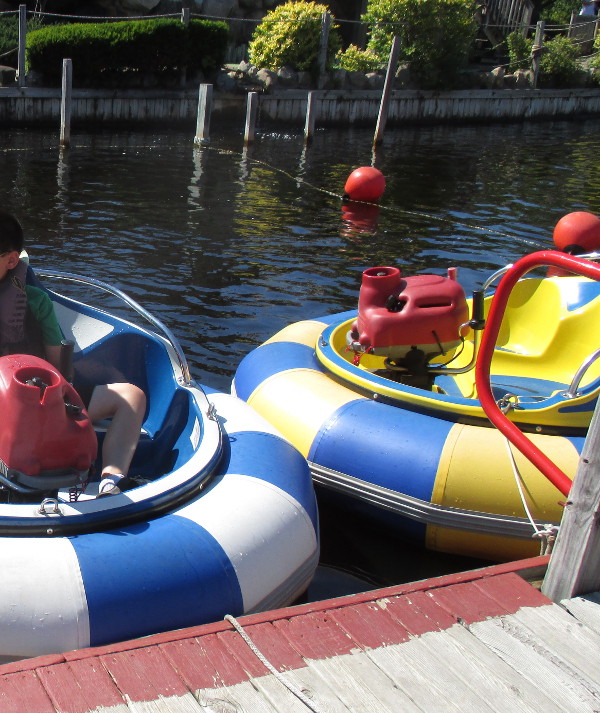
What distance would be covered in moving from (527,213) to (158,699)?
36.7 ft

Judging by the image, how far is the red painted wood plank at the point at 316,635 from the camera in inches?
120

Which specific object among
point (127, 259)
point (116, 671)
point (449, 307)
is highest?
point (449, 307)

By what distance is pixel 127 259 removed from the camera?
9.47 meters

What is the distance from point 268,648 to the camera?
3.03m

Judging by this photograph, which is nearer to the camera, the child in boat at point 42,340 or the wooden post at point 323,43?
the child in boat at point 42,340

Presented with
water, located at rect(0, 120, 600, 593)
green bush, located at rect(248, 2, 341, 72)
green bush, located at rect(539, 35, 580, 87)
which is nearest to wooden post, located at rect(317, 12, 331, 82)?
green bush, located at rect(248, 2, 341, 72)

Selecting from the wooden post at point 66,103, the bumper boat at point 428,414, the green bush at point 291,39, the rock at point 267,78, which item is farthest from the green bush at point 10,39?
the bumper boat at point 428,414

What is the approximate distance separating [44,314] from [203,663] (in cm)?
180

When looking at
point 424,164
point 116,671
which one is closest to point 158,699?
point 116,671

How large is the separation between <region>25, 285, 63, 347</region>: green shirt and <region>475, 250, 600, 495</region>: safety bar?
5.88ft

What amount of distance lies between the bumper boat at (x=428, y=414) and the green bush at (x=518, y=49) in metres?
19.5

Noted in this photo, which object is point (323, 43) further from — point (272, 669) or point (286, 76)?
point (272, 669)

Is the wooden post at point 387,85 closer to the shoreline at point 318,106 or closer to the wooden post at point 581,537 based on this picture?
the shoreline at point 318,106

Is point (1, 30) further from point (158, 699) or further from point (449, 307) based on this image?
point (158, 699)
